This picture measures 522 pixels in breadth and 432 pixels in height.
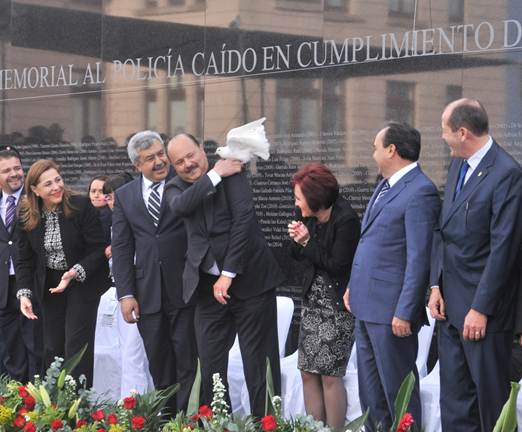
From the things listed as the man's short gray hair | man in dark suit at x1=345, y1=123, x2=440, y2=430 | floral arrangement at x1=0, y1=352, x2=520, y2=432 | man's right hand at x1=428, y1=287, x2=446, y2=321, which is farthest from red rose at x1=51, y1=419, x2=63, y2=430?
the man's short gray hair

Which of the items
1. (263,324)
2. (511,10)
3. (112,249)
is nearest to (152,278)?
(112,249)

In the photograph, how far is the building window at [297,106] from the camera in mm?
7390

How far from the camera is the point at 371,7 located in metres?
A: 7.01

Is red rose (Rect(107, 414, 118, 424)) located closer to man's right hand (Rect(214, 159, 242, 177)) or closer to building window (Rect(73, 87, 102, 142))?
man's right hand (Rect(214, 159, 242, 177))

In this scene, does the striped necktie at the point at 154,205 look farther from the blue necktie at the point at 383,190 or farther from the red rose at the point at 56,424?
the red rose at the point at 56,424

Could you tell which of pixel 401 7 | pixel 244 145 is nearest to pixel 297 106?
pixel 401 7

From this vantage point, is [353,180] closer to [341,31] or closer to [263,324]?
[341,31]

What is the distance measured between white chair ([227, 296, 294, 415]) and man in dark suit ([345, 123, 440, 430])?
1.20m

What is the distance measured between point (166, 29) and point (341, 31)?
1733 mm

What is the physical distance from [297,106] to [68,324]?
218 cm

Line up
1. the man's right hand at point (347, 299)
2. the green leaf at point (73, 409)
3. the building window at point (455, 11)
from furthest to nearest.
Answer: the building window at point (455, 11), the man's right hand at point (347, 299), the green leaf at point (73, 409)

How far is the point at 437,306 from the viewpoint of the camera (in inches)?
191

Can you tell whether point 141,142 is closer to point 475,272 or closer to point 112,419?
point 475,272

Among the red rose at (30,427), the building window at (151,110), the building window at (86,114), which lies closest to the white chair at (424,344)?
the red rose at (30,427)
